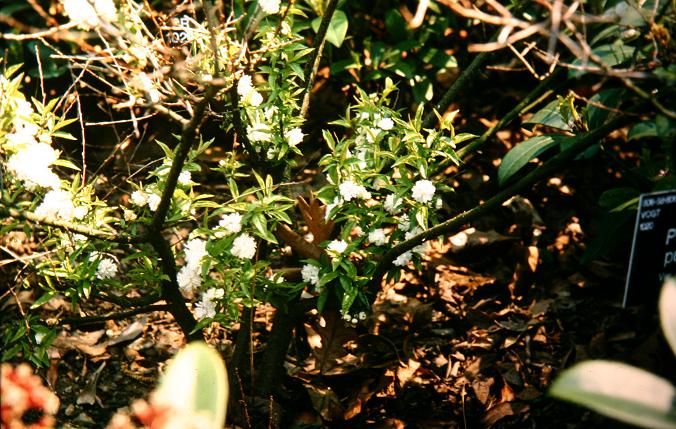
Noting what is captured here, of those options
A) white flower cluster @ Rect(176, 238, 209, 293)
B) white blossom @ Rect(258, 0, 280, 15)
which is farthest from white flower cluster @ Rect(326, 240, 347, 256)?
white blossom @ Rect(258, 0, 280, 15)

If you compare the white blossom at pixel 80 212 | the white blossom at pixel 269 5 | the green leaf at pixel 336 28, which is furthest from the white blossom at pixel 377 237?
the green leaf at pixel 336 28

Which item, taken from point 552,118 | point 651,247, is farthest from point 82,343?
point 651,247

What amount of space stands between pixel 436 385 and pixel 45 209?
141cm

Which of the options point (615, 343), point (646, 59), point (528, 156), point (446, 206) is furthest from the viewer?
point (446, 206)

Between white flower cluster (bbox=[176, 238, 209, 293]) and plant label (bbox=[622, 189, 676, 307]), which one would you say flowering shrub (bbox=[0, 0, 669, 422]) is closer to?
white flower cluster (bbox=[176, 238, 209, 293])

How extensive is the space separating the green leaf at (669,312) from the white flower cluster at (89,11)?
4.29ft

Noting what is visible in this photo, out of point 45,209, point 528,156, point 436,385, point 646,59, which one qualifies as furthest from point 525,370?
point 45,209

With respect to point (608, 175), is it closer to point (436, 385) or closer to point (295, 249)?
point (436, 385)

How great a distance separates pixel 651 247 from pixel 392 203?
70 cm

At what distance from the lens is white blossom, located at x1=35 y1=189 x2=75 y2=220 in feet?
5.96

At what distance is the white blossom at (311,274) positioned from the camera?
204cm

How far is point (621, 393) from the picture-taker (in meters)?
1.18

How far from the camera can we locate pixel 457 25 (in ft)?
11.3

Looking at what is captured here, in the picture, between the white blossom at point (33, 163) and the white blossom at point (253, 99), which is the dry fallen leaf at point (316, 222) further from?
the white blossom at point (33, 163)
